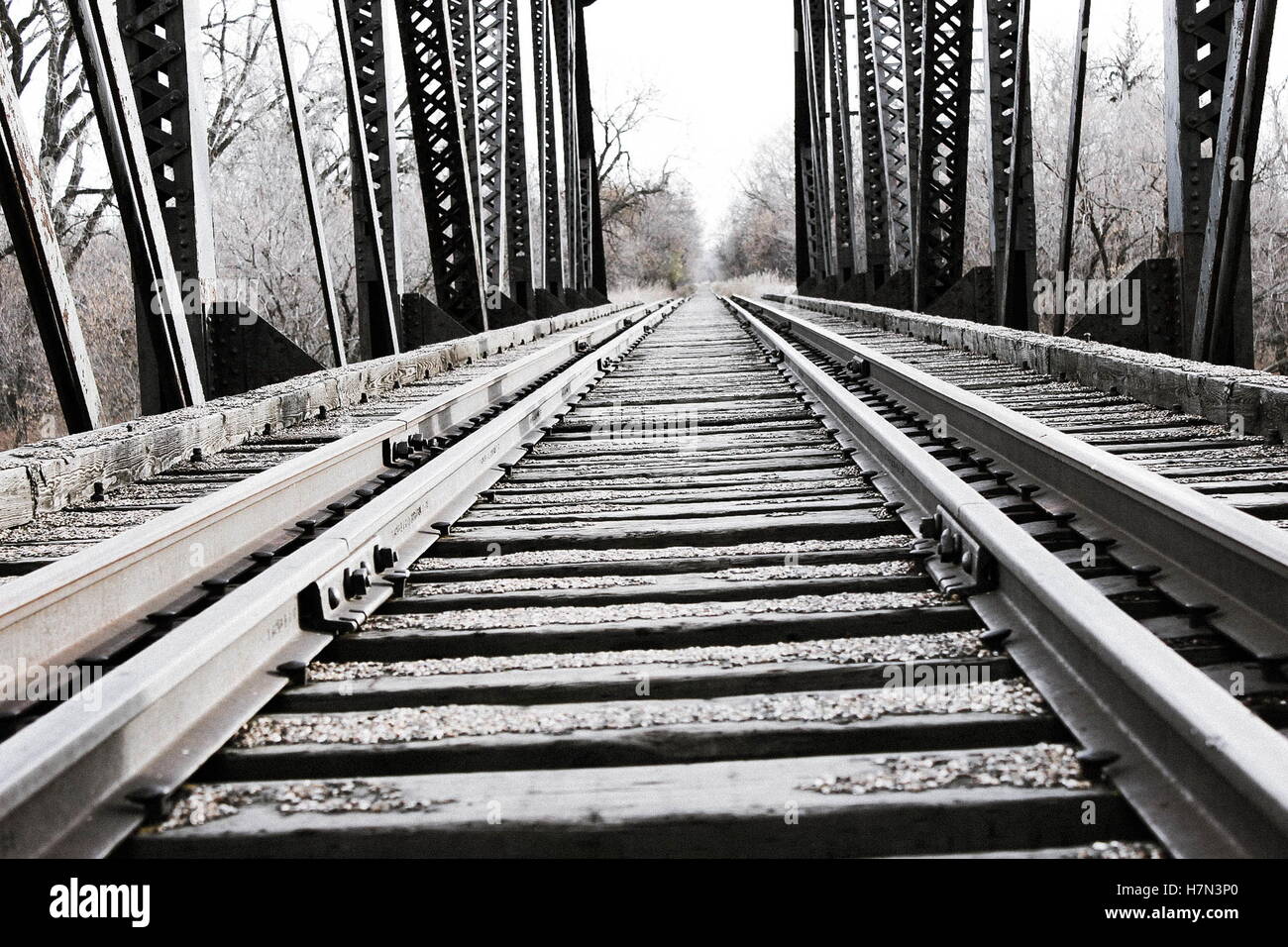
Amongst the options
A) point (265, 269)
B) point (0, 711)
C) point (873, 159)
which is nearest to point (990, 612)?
point (0, 711)

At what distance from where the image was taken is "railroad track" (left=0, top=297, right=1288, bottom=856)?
154 centimetres

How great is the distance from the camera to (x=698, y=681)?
2.08 meters

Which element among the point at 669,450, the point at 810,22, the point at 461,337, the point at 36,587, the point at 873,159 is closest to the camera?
the point at 36,587

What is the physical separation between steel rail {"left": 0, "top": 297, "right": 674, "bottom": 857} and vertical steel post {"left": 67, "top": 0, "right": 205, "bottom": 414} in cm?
228

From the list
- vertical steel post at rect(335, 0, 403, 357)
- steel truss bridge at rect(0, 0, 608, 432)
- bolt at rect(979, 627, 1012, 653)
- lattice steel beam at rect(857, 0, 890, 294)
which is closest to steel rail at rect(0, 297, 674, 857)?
bolt at rect(979, 627, 1012, 653)

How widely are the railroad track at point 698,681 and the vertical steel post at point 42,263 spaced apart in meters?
1.26

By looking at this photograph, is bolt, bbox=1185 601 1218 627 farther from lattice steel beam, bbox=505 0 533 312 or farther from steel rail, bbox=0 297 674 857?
lattice steel beam, bbox=505 0 533 312

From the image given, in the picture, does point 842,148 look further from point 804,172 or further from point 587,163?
point 804,172

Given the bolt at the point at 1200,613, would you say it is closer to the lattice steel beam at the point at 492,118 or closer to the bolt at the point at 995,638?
the bolt at the point at 995,638

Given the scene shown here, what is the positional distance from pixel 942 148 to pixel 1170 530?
959 cm

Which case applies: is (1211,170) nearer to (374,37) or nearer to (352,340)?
(374,37)

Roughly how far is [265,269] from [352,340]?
3.21 m

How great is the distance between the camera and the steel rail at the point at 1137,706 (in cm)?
135

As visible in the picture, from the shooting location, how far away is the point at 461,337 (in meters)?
9.09
